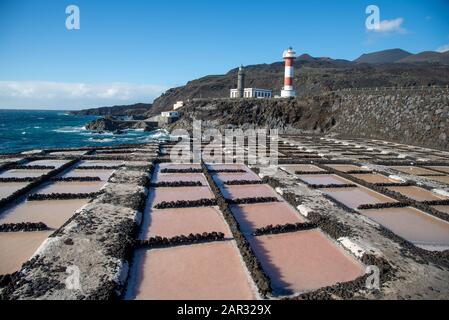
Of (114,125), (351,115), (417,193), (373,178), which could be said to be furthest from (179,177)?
(114,125)

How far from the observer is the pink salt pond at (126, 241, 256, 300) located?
4.14 meters

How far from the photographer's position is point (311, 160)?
14.1 m

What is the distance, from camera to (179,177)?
10789 mm

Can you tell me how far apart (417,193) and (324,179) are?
8.95 ft

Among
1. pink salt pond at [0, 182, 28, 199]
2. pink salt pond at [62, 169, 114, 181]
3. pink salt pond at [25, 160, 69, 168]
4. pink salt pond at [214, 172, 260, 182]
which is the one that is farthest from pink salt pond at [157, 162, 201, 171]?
pink salt pond at [0, 182, 28, 199]

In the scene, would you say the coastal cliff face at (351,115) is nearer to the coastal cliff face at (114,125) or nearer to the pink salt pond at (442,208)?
the coastal cliff face at (114,125)

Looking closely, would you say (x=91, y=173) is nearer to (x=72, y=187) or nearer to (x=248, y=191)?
(x=72, y=187)

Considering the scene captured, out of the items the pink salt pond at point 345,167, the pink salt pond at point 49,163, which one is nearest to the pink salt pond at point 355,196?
the pink salt pond at point 345,167

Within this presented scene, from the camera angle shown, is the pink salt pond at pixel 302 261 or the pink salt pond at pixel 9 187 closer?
the pink salt pond at pixel 302 261

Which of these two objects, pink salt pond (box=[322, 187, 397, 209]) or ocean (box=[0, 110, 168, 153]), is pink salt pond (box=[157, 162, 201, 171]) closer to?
pink salt pond (box=[322, 187, 397, 209])

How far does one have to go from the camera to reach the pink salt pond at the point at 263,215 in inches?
264

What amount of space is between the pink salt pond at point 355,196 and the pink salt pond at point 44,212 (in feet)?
21.5

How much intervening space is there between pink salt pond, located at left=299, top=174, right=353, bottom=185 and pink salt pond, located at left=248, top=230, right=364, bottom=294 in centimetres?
440

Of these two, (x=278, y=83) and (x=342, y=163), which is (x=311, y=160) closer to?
(x=342, y=163)
